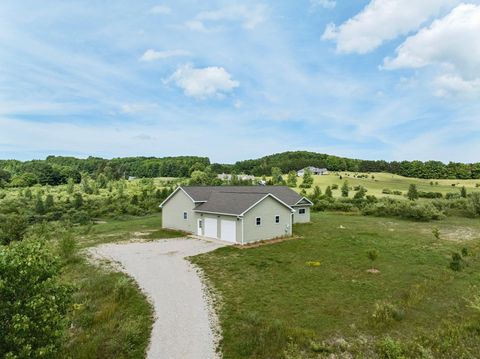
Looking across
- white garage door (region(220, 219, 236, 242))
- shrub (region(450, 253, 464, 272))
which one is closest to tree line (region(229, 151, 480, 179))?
white garage door (region(220, 219, 236, 242))

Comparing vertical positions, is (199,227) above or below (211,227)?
below

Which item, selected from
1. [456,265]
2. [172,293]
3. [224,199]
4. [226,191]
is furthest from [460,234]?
[172,293]

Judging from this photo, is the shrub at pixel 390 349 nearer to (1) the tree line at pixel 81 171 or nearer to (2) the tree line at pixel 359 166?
(1) the tree line at pixel 81 171

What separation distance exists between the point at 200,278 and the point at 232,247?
7085 mm

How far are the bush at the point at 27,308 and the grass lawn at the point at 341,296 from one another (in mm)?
4433

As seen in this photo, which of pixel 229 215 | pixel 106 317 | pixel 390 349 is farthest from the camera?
pixel 229 215

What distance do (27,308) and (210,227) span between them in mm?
→ 19440

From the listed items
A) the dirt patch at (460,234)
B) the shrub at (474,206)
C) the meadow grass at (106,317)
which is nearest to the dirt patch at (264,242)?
the meadow grass at (106,317)

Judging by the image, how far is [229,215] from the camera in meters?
23.8

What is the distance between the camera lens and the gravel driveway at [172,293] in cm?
892

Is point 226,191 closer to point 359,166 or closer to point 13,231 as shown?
point 13,231

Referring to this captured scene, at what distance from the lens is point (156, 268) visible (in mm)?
16734

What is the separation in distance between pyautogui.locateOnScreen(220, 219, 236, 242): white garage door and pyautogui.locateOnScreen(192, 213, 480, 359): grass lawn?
2.37 metres

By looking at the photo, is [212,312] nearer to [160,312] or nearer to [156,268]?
[160,312]
